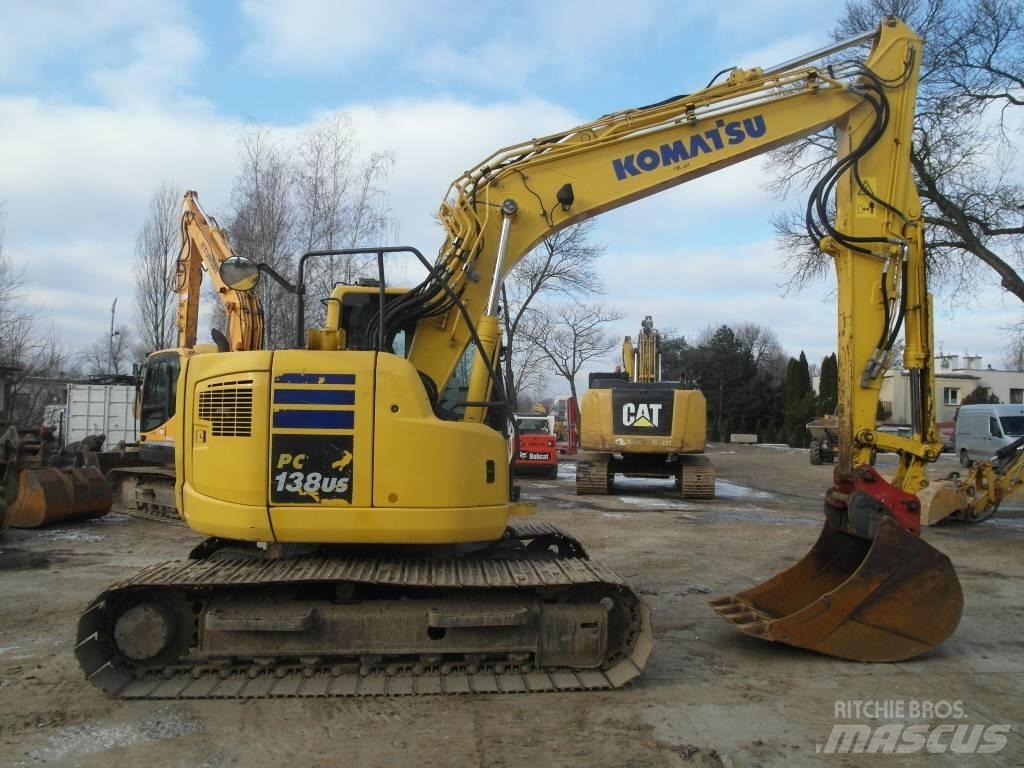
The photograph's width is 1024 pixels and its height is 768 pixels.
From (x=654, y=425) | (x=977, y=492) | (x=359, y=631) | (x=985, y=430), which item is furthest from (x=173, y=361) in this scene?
(x=985, y=430)

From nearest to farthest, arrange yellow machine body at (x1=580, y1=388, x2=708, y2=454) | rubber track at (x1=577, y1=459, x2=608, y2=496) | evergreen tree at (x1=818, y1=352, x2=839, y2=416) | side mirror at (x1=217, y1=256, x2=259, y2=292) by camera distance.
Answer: side mirror at (x1=217, y1=256, x2=259, y2=292) < yellow machine body at (x1=580, y1=388, x2=708, y2=454) < rubber track at (x1=577, y1=459, x2=608, y2=496) < evergreen tree at (x1=818, y1=352, x2=839, y2=416)

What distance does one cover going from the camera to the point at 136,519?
12883mm

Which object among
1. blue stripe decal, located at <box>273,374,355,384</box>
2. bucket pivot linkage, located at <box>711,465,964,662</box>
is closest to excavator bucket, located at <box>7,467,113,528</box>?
blue stripe decal, located at <box>273,374,355,384</box>

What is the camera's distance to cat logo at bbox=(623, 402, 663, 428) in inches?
637

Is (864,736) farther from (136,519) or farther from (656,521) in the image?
(136,519)

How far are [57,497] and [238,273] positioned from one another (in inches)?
338

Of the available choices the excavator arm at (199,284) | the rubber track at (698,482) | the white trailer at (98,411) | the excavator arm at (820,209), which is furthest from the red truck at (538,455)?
the excavator arm at (820,209)

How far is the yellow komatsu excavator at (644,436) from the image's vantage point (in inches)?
636

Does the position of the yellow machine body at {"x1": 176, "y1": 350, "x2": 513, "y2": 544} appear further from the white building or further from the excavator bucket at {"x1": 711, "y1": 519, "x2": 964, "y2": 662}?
the white building

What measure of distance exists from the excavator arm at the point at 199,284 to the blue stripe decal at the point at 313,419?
8.42 meters

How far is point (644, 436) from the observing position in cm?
1620

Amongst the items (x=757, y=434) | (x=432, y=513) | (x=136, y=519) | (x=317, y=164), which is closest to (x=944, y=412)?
(x=757, y=434)

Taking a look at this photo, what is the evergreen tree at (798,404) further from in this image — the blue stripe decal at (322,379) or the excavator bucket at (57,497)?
the blue stripe decal at (322,379)

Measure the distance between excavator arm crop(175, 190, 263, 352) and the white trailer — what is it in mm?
9575
